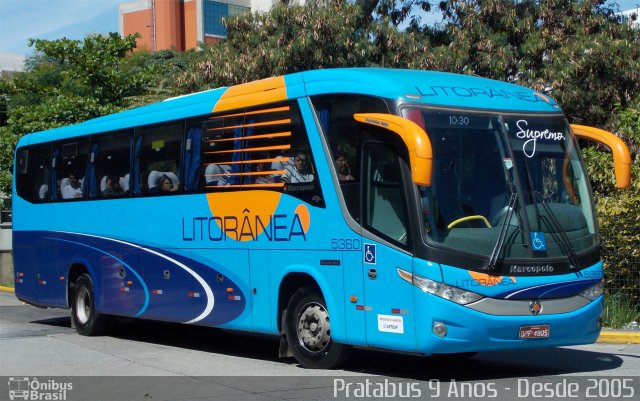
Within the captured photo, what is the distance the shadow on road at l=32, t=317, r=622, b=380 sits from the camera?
1101 cm

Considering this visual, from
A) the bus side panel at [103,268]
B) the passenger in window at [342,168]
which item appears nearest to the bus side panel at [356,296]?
the passenger in window at [342,168]

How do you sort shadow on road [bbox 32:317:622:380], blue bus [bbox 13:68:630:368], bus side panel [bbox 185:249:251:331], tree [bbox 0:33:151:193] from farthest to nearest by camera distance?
1. tree [bbox 0:33:151:193]
2. bus side panel [bbox 185:249:251:331]
3. shadow on road [bbox 32:317:622:380]
4. blue bus [bbox 13:68:630:368]

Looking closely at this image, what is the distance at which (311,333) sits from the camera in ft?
36.9

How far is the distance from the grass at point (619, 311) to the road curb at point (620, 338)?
1.06 meters

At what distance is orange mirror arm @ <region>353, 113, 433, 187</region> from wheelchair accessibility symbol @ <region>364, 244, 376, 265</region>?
1.21 m

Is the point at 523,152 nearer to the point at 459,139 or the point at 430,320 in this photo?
the point at 459,139

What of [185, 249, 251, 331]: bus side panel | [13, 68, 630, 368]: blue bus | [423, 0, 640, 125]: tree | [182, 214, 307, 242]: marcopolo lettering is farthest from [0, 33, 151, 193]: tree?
[185, 249, 251, 331]: bus side panel

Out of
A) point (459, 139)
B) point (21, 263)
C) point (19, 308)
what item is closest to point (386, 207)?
point (459, 139)

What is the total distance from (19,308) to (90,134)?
26.1 feet

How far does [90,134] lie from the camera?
16.2 meters

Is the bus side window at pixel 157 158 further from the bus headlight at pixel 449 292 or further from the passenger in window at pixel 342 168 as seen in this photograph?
the bus headlight at pixel 449 292

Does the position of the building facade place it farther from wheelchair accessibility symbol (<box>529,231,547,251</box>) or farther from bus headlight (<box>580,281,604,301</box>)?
wheelchair accessibility symbol (<box>529,231,547,251</box>)

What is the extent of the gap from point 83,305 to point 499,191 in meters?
9.00

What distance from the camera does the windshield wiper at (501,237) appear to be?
968 centimetres
